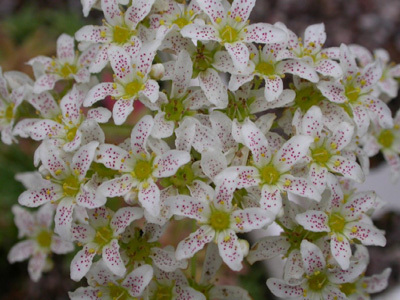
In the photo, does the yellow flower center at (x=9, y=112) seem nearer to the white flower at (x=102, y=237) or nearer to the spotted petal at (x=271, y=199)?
the white flower at (x=102, y=237)

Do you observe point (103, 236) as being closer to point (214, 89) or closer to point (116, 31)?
point (214, 89)

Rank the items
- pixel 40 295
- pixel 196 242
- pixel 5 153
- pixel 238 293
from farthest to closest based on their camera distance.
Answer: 1. pixel 40 295
2. pixel 5 153
3. pixel 238 293
4. pixel 196 242

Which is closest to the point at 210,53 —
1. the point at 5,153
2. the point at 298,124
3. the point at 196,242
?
the point at 298,124

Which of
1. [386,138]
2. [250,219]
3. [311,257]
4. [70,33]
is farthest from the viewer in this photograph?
[70,33]

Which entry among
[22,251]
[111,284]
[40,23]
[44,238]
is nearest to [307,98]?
[111,284]

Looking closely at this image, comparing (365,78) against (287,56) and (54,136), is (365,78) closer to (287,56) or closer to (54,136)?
(287,56)

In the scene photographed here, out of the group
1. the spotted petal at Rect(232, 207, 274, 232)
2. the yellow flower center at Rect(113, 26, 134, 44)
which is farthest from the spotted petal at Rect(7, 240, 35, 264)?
the spotted petal at Rect(232, 207, 274, 232)

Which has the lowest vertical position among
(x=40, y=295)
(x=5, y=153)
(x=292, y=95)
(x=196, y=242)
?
(x=40, y=295)
